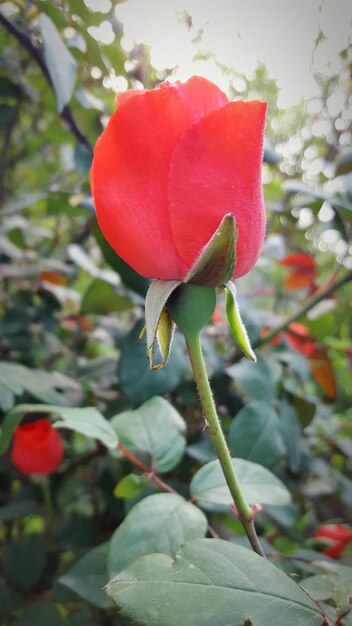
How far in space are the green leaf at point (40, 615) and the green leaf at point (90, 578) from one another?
0.14m

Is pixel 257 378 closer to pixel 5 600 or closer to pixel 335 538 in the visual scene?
pixel 335 538

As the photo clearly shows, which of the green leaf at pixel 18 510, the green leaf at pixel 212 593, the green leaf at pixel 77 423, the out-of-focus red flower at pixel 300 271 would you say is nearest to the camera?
the green leaf at pixel 212 593

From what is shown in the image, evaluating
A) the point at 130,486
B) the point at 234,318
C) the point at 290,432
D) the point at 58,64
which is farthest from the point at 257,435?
the point at 58,64

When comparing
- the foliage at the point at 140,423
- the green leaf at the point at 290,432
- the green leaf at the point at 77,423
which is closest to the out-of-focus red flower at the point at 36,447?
the foliage at the point at 140,423

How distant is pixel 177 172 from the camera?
0.25 m

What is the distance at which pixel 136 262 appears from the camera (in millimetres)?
269

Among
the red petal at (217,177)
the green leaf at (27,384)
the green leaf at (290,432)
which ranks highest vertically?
the red petal at (217,177)

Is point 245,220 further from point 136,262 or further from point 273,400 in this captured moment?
point 273,400

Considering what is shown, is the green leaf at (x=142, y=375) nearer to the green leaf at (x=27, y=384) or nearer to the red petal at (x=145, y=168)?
the green leaf at (x=27, y=384)

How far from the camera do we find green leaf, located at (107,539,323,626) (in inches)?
8.7

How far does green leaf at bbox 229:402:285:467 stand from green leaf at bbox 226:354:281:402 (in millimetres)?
17

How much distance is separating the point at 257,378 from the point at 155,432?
0.18 m

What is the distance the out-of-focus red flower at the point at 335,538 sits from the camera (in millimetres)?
494

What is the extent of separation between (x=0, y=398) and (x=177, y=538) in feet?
0.70
